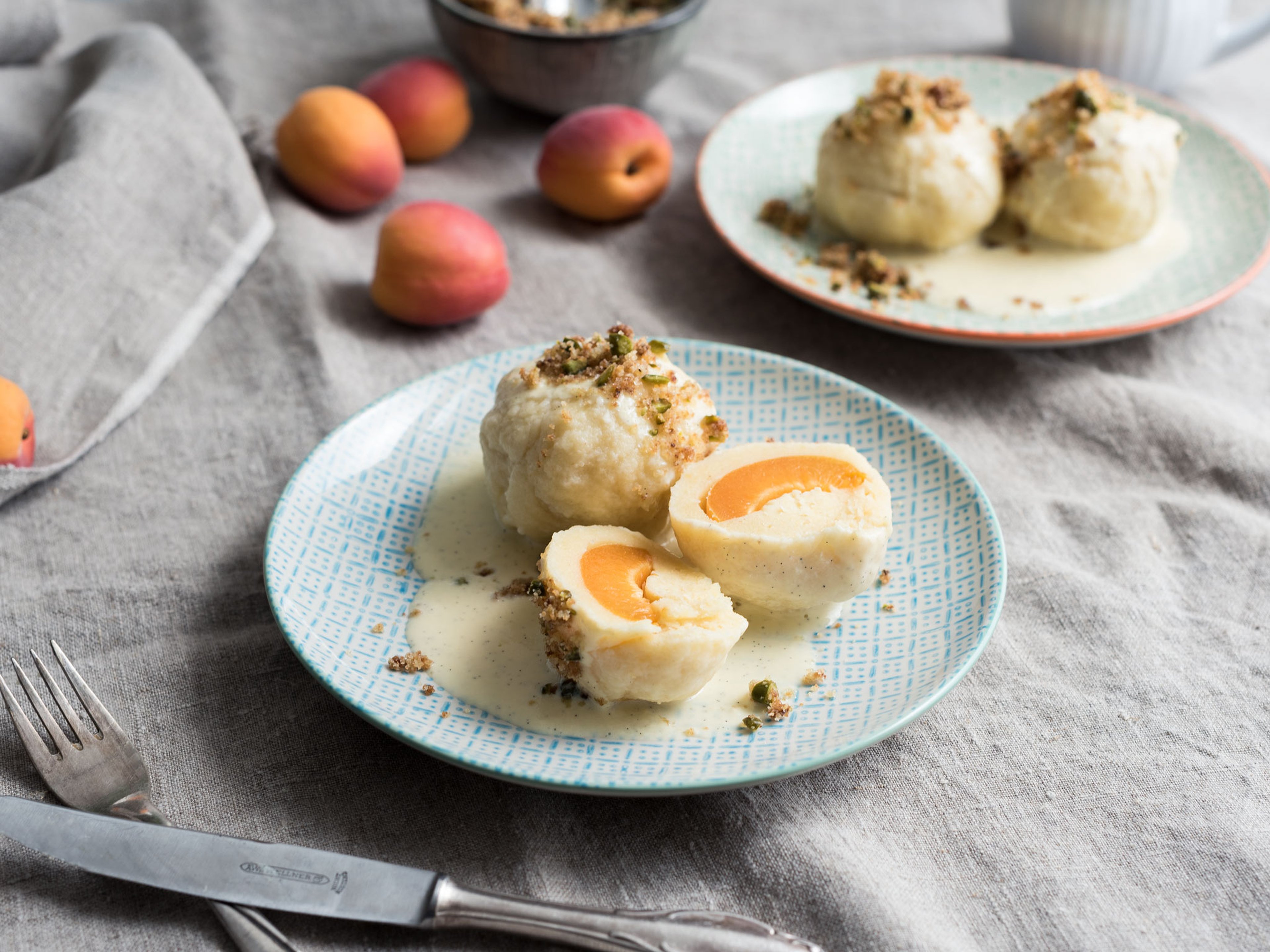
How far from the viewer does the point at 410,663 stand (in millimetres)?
1865

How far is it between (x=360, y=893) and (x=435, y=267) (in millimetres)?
1726

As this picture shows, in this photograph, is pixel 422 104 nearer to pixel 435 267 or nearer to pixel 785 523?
pixel 435 267

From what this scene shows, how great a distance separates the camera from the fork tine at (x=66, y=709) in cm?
183

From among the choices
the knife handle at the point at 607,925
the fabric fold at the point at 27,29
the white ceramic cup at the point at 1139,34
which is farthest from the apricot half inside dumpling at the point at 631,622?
the white ceramic cup at the point at 1139,34

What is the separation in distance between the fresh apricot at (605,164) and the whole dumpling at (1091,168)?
1014mm

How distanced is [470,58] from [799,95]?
1061 millimetres

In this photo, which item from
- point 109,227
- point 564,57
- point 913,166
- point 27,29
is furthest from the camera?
point 564,57

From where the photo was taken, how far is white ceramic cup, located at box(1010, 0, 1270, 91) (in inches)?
146

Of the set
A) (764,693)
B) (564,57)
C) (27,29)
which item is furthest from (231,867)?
(27,29)

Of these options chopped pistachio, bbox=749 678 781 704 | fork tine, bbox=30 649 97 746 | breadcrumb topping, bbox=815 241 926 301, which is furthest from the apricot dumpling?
breadcrumb topping, bbox=815 241 926 301

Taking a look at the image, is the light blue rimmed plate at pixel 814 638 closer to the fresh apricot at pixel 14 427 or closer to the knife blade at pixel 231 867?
the knife blade at pixel 231 867

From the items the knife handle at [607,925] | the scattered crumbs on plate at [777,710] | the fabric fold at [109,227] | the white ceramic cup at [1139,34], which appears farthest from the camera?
the white ceramic cup at [1139,34]

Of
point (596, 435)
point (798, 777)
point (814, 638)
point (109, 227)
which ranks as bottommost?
point (798, 777)

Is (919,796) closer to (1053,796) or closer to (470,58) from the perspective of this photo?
(1053,796)
